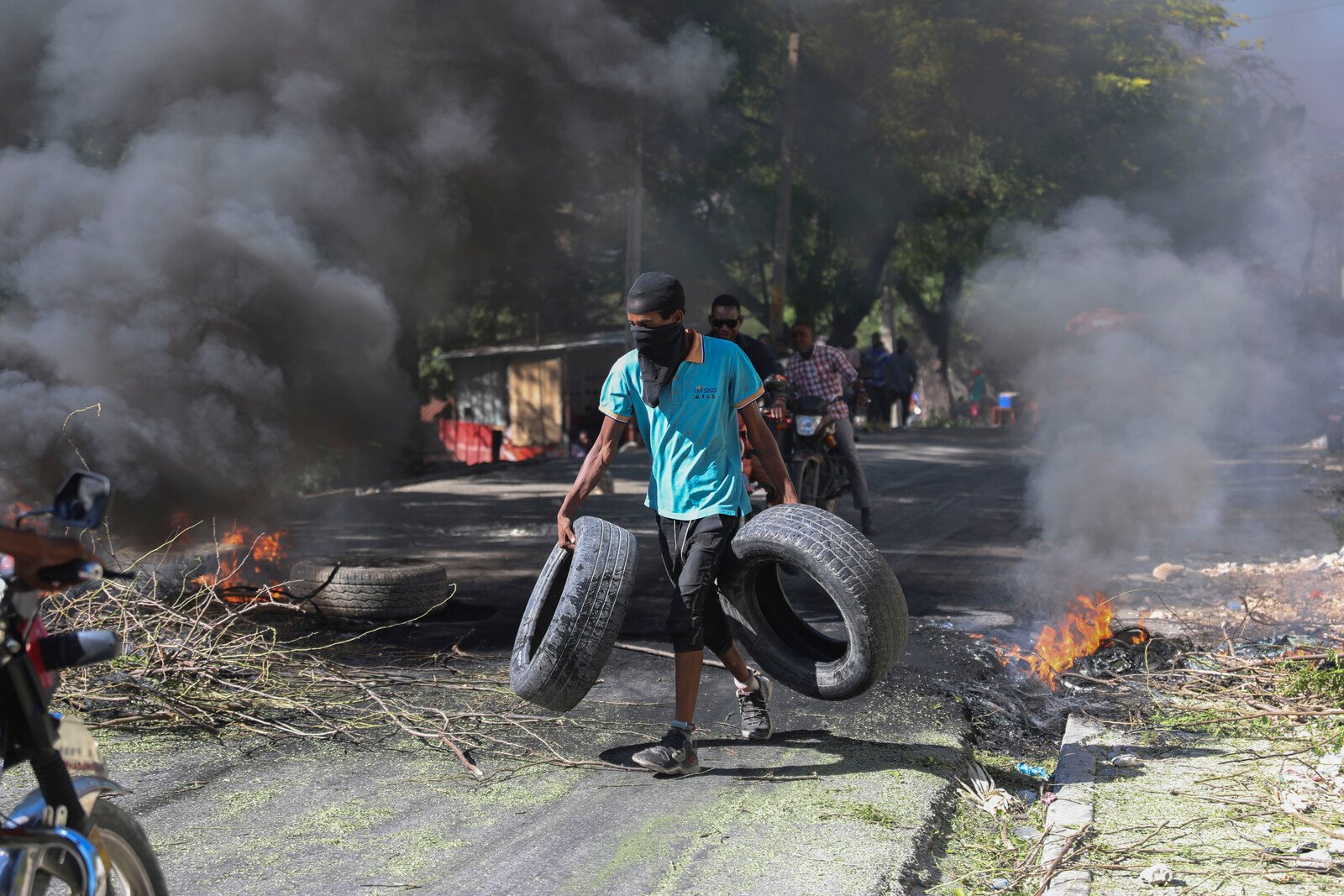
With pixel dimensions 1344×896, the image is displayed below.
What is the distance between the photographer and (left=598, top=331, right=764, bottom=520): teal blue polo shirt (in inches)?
176

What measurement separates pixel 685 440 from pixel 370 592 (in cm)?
290

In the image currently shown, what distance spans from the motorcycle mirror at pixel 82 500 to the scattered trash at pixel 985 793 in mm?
3044

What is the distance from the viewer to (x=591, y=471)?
455 cm

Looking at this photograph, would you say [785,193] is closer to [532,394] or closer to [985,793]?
[532,394]

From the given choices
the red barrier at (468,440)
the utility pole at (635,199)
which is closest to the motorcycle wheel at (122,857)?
the utility pole at (635,199)

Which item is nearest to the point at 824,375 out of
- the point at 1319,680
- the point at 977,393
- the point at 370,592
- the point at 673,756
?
the point at 370,592

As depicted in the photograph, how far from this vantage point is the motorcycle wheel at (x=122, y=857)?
8.18 ft

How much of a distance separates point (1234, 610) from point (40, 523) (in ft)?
22.9

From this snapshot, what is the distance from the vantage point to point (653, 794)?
4121mm

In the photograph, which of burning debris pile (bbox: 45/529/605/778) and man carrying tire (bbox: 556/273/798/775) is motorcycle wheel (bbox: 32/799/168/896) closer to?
burning debris pile (bbox: 45/529/605/778)

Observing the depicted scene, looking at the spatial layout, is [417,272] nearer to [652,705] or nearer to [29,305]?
[29,305]

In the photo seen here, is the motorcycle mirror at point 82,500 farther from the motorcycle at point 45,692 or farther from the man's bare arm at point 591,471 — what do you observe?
the man's bare arm at point 591,471

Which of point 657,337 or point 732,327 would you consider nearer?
point 657,337

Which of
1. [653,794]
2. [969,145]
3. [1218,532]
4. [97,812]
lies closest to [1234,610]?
[1218,532]
